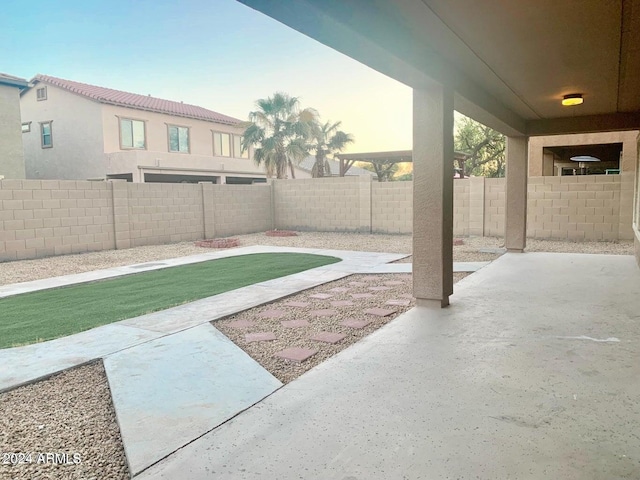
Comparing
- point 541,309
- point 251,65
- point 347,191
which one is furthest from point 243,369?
point 251,65

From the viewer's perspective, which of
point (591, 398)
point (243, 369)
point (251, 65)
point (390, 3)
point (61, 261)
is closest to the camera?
point (591, 398)

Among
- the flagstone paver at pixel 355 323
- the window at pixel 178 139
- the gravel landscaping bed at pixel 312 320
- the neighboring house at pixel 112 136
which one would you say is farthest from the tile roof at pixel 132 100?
the flagstone paver at pixel 355 323

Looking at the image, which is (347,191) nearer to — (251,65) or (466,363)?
(466,363)

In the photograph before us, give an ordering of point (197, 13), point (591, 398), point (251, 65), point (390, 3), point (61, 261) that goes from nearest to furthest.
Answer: point (591, 398) → point (390, 3) → point (61, 261) → point (197, 13) → point (251, 65)

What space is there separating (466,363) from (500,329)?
1.11 meters

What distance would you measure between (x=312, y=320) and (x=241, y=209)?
1096cm

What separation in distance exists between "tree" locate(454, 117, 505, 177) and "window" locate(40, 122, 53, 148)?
22.2m

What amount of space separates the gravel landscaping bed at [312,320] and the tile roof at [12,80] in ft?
48.8

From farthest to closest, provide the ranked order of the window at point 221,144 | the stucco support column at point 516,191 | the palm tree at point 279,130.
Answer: the window at point 221,144
the palm tree at point 279,130
the stucco support column at point 516,191

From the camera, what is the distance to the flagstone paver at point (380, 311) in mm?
5457

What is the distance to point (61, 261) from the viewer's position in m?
9.93

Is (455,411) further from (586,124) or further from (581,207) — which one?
(581,207)

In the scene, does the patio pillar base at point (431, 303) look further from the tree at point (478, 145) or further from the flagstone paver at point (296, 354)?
the tree at point (478, 145)

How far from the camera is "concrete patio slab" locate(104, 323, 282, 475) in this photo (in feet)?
8.82
